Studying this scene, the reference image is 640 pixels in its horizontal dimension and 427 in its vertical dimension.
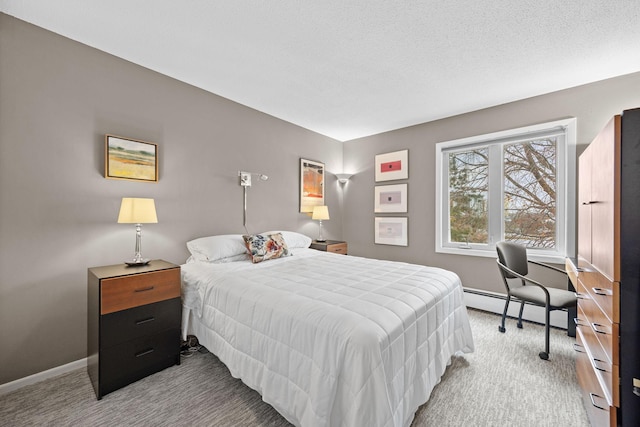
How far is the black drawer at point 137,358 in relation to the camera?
1785 mm

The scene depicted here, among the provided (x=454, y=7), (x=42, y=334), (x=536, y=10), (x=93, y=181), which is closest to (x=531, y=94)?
(x=536, y=10)

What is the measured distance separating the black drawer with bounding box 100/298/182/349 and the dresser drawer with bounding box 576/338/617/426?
8.95 feet

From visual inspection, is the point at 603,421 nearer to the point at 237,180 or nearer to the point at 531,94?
the point at 531,94

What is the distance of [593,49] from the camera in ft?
7.13

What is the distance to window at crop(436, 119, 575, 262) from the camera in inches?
116

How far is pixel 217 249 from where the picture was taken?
262 centimetres

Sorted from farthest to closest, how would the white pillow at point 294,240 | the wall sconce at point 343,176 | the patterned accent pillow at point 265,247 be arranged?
the wall sconce at point 343,176
the white pillow at point 294,240
the patterned accent pillow at point 265,247

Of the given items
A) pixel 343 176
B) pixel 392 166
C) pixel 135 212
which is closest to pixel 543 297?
pixel 392 166

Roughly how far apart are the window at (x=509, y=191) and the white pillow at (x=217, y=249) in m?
2.85

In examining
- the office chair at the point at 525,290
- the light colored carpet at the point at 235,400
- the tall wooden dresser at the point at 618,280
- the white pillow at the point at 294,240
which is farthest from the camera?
the white pillow at the point at 294,240

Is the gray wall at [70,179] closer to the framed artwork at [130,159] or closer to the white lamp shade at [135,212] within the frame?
the framed artwork at [130,159]

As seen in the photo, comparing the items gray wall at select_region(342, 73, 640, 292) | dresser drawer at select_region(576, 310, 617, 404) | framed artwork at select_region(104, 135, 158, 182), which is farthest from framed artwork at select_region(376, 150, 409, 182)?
framed artwork at select_region(104, 135, 158, 182)

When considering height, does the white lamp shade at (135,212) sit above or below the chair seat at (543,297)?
above

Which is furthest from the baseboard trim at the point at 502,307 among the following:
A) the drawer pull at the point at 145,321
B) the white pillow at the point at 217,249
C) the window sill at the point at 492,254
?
the drawer pull at the point at 145,321
